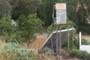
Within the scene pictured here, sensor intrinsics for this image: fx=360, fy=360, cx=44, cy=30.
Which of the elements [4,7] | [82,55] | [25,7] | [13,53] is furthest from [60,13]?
[25,7]

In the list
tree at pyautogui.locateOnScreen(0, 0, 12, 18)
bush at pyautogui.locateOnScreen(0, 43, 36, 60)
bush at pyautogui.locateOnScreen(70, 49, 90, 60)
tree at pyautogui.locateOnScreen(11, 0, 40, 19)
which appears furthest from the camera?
tree at pyautogui.locateOnScreen(11, 0, 40, 19)

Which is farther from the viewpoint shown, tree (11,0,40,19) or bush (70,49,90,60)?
tree (11,0,40,19)

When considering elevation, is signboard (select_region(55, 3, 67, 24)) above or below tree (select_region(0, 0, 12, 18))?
above

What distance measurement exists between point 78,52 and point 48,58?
94.3 inches

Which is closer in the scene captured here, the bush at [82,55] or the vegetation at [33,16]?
the bush at [82,55]

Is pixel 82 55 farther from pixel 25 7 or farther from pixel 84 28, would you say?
pixel 25 7

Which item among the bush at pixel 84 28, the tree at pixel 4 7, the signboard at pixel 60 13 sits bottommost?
the bush at pixel 84 28

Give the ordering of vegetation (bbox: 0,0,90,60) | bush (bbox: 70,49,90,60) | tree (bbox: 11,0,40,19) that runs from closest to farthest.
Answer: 1. bush (bbox: 70,49,90,60)
2. vegetation (bbox: 0,0,90,60)
3. tree (bbox: 11,0,40,19)

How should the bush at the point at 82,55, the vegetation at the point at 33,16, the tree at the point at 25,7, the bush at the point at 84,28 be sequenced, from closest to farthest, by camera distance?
the bush at the point at 82,55 < the vegetation at the point at 33,16 < the tree at the point at 25,7 < the bush at the point at 84,28

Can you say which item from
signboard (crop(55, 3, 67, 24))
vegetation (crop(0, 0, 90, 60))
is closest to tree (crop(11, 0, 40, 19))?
vegetation (crop(0, 0, 90, 60))

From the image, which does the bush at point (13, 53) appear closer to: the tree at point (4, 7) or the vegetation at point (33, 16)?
the vegetation at point (33, 16)

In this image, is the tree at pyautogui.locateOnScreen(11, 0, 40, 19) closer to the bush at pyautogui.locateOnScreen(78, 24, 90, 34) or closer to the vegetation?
the vegetation

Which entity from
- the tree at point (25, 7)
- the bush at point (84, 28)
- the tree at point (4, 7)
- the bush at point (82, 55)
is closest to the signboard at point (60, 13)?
the bush at point (82, 55)

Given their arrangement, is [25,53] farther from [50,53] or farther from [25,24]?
[25,24]
